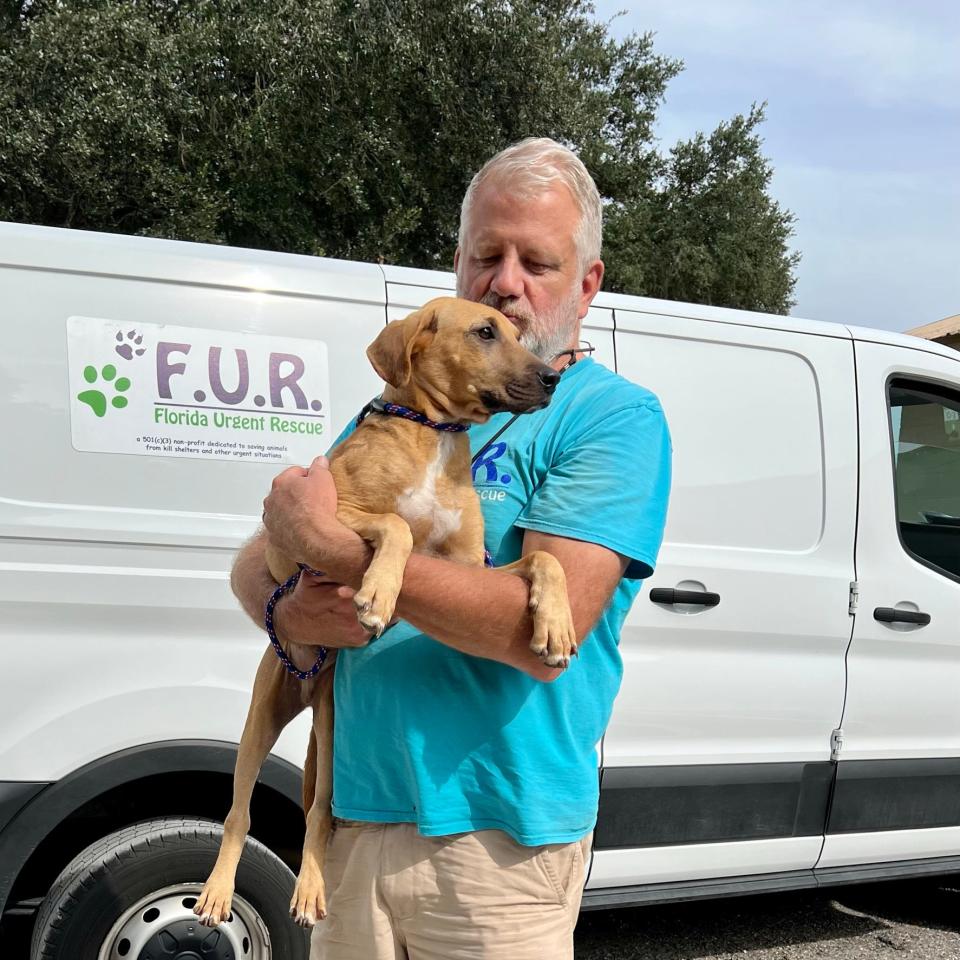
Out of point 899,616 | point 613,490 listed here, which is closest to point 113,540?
point 613,490

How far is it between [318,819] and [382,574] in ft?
2.12

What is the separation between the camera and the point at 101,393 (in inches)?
114

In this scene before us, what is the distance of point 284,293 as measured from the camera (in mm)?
3131

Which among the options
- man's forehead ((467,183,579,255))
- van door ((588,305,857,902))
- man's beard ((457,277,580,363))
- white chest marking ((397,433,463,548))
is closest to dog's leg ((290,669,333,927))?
white chest marking ((397,433,463,548))

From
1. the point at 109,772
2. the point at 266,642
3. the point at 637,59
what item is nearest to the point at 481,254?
the point at 266,642

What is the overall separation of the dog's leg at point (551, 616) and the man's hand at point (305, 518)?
0.36 m

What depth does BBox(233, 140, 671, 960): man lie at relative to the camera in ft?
5.27

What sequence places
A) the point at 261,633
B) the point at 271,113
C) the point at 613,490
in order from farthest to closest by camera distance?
the point at 271,113, the point at 261,633, the point at 613,490

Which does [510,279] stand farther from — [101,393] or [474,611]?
[101,393]

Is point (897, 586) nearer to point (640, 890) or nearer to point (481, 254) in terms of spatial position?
point (640, 890)

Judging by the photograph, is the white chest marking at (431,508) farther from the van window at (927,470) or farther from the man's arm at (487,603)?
the van window at (927,470)

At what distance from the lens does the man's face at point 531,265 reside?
193cm

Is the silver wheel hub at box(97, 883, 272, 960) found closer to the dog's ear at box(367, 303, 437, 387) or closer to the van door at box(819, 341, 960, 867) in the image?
the dog's ear at box(367, 303, 437, 387)

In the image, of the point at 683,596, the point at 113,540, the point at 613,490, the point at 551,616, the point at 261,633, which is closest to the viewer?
the point at 551,616
